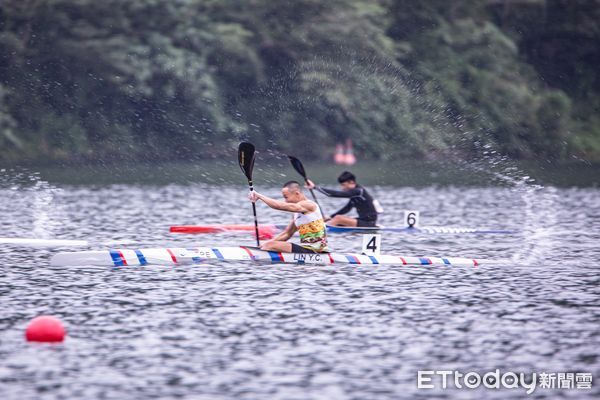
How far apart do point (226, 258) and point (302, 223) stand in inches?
64.5

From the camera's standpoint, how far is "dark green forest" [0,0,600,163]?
55.9 metres

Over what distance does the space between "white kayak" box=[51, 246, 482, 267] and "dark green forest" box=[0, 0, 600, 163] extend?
35.6m

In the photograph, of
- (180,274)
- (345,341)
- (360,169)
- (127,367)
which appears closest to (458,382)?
(345,341)

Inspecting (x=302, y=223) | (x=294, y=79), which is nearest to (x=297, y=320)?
(x=302, y=223)

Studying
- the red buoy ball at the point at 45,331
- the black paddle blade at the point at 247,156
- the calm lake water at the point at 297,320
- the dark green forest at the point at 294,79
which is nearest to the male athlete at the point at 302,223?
the calm lake water at the point at 297,320

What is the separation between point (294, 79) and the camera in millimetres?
60250

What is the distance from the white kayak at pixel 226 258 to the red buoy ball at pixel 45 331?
6094 millimetres

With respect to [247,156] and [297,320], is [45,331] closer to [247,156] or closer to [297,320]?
[297,320]

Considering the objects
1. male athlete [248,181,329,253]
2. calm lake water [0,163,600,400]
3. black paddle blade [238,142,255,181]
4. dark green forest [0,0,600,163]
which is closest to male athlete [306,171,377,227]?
calm lake water [0,163,600,400]

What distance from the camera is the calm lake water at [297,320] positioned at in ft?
39.6

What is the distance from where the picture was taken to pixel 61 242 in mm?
23250

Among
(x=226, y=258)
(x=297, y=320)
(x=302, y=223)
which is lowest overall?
(x=297, y=320)

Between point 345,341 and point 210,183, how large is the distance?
34248 millimetres

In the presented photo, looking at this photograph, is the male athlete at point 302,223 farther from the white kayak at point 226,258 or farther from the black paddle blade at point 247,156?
the black paddle blade at point 247,156
